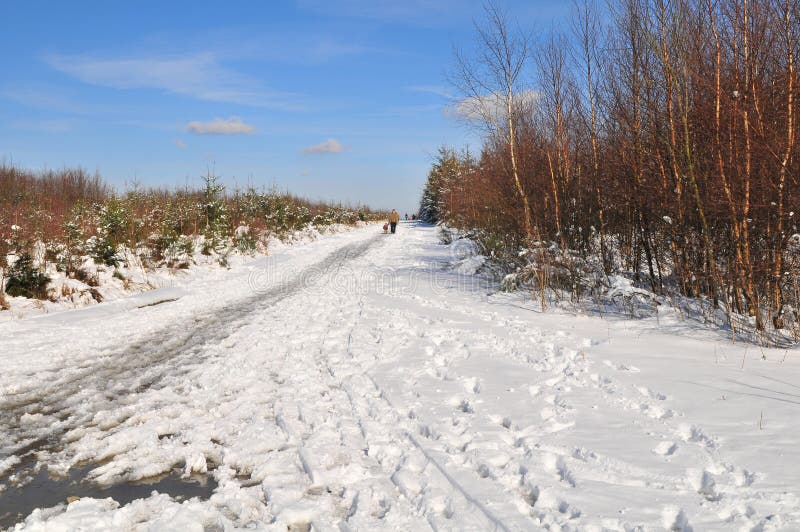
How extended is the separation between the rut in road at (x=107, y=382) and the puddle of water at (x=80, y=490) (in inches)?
14.1

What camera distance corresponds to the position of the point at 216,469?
10.4 feet

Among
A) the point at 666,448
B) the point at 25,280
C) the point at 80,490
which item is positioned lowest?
the point at 80,490

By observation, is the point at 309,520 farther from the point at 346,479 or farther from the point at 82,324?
the point at 82,324

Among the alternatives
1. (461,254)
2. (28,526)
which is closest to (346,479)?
(28,526)

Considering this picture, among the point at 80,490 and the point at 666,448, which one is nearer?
the point at 80,490

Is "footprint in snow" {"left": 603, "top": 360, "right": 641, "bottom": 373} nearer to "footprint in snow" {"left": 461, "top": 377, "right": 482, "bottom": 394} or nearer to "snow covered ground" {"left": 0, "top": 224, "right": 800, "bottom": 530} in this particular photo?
"snow covered ground" {"left": 0, "top": 224, "right": 800, "bottom": 530}

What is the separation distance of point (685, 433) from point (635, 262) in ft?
18.9

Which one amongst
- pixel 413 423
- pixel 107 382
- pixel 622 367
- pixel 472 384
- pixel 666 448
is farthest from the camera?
pixel 622 367

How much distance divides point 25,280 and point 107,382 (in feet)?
17.8

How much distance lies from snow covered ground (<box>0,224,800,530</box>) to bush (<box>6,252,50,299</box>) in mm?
1506

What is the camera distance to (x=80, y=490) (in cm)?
290

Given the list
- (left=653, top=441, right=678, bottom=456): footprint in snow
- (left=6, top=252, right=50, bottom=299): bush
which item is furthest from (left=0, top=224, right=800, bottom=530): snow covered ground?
(left=6, top=252, right=50, bottom=299): bush

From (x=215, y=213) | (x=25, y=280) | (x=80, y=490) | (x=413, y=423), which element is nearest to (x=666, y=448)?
(x=413, y=423)

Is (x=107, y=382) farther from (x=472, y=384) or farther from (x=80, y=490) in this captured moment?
(x=472, y=384)
